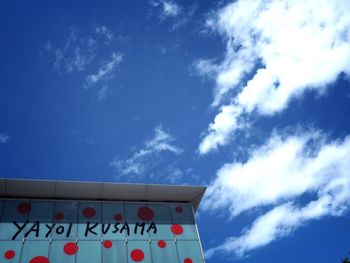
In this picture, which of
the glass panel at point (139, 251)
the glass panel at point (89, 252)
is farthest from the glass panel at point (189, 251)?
the glass panel at point (89, 252)

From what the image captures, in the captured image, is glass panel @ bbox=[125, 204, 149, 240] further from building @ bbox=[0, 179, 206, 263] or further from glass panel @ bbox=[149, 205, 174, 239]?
glass panel @ bbox=[149, 205, 174, 239]

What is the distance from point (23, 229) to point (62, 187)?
8.35ft

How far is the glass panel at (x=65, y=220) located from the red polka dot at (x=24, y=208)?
1.22 meters

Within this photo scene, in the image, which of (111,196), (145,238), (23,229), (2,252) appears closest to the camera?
(2,252)

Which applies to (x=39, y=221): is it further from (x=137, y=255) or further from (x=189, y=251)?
(x=189, y=251)

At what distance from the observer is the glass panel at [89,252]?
15086mm

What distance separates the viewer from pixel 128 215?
17312 millimetres

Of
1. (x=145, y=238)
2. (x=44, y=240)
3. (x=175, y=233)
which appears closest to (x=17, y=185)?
(x=44, y=240)

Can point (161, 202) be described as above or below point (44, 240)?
above

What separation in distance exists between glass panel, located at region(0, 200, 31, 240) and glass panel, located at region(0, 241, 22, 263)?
280mm

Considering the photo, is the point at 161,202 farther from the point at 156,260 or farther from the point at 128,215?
the point at 156,260

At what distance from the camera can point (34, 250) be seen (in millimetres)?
14875

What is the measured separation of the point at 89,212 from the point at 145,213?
2.87 metres

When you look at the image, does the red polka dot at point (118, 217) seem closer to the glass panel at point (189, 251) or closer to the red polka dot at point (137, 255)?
the red polka dot at point (137, 255)
